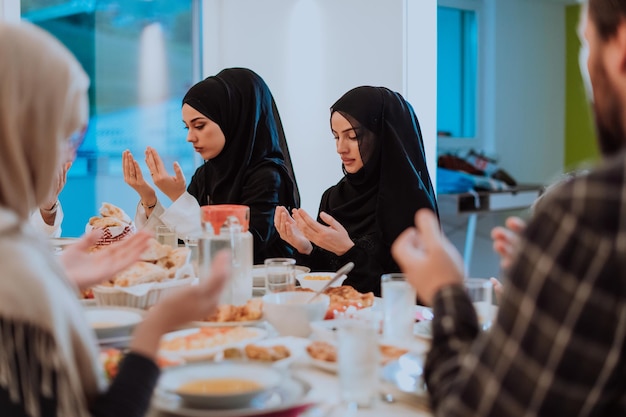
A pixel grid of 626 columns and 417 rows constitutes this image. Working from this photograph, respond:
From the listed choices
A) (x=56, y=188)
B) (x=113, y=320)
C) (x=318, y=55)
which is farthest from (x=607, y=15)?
(x=318, y=55)

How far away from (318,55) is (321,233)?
95.0 inches

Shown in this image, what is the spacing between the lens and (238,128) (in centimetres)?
320

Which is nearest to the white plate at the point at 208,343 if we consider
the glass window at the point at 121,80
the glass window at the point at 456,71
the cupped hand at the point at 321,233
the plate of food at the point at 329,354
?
the plate of food at the point at 329,354

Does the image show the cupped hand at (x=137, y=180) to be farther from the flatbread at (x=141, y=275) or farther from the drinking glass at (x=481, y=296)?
the drinking glass at (x=481, y=296)

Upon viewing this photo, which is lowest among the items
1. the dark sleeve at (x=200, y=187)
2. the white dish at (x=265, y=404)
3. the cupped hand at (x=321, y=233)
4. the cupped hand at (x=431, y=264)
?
the white dish at (x=265, y=404)

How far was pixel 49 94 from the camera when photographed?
980 mm

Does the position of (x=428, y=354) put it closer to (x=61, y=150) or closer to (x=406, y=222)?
(x=61, y=150)

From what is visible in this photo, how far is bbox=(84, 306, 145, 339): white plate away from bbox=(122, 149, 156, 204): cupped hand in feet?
4.14

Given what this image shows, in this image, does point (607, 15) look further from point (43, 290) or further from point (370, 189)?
point (370, 189)

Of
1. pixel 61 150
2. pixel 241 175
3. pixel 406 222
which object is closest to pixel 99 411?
pixel 61 150

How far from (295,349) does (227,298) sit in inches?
20.0

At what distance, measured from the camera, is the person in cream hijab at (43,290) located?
36.3 inches

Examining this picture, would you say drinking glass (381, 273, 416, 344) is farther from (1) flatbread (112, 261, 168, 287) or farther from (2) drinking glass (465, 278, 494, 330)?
(1) flatbread (112, 261, 168, 287)

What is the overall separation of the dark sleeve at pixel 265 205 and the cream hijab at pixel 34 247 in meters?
1.96
